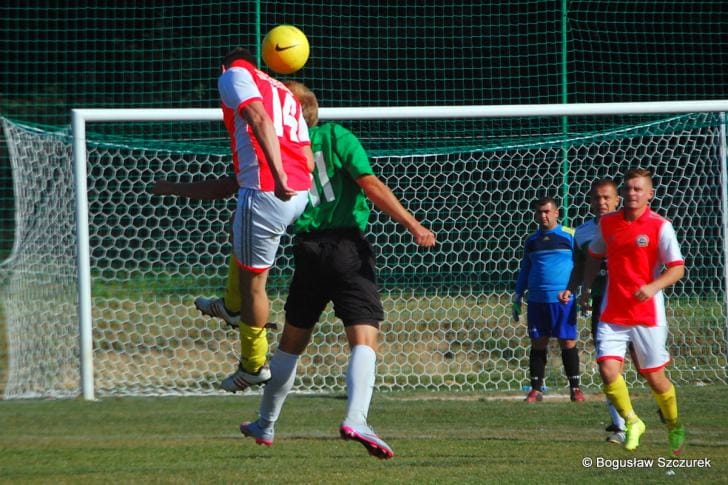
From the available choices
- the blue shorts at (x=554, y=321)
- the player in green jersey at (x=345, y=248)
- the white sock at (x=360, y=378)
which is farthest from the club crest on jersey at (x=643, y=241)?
the blue shorts at (x=554, y=321)

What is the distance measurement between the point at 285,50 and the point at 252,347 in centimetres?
164

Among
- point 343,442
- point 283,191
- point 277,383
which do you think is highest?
point 283,191

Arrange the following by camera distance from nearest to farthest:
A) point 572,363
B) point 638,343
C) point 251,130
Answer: point 251,130
point 638,343
point 572,363

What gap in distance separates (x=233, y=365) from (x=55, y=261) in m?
2.07

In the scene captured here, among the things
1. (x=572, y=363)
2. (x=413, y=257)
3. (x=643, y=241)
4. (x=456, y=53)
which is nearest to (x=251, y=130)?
(x=643, y=241)

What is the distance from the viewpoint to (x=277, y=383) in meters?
6.28

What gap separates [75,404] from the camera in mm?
10172

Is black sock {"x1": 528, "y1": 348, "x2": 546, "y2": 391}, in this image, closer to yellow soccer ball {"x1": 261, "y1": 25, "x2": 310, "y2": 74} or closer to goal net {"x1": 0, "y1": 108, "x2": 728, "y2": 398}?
goal net {"x1": 0, "y1": 108, "x2": 728, "y2": 398}

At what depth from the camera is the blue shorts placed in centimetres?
1020

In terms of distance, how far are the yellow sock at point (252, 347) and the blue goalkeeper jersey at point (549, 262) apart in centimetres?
470

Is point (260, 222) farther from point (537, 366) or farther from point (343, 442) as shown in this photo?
point (537, 366)

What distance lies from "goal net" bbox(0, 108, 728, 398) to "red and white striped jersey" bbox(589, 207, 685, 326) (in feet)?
13.8

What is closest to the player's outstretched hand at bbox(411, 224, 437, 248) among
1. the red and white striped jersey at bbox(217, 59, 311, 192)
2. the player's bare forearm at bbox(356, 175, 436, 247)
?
the player's bare forearm at bbox(356, 175, 436, 247)

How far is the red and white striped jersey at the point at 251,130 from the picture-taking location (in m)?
5.61
